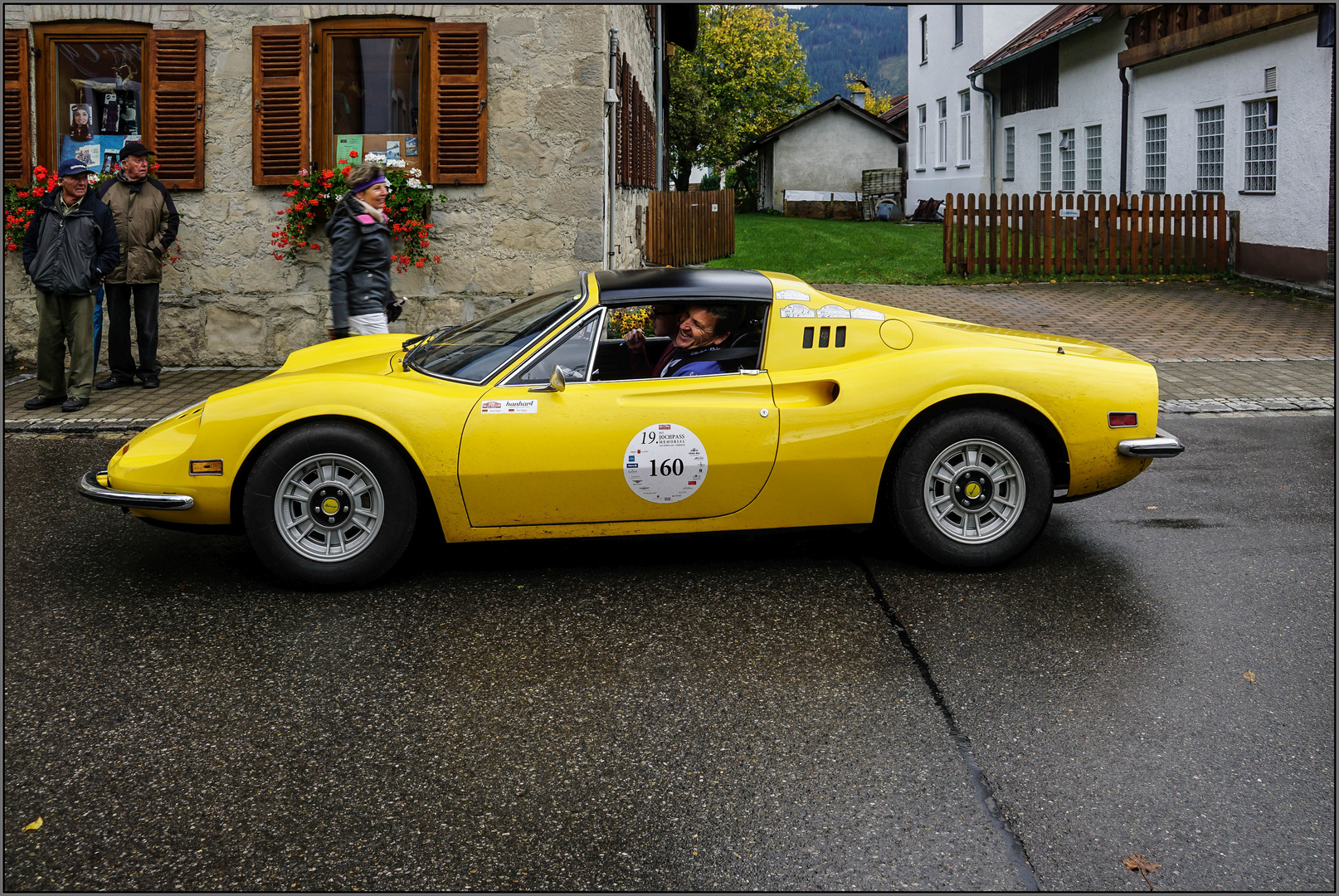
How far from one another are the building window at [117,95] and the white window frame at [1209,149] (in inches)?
611

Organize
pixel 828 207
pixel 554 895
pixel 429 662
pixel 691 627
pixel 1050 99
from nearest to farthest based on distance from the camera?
1. pixel 554 895
2. pixel 429 662
3. pixel 691 627
4. pixel 1050 99
5. pixel 828 207

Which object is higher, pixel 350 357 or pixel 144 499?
pixel 350 357

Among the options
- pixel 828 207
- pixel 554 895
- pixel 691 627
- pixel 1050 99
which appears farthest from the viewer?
pixel 828 207

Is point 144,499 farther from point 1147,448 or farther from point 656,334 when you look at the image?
point 1147,448

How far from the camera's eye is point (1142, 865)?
2.88 meters

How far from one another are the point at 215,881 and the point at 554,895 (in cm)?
81

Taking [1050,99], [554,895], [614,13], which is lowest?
[554,895]

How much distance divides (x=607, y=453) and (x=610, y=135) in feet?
25.2

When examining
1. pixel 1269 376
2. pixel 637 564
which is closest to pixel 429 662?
pixel 637 564

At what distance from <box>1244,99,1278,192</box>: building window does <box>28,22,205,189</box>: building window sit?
572 inches

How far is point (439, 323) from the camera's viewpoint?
11.5 meters

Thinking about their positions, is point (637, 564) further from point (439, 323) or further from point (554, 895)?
point (439, 323)

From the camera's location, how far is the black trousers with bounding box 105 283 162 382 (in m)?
10.3

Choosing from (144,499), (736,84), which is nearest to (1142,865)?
(144,499)
